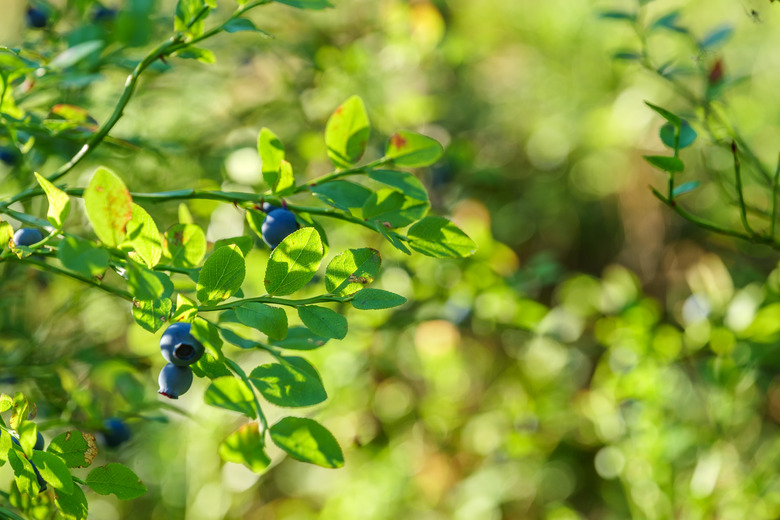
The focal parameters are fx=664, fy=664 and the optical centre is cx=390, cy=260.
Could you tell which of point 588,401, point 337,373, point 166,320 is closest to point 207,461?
point 337,373

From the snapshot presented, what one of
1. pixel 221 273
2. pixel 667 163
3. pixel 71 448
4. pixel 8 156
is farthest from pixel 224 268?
pixel 8 156

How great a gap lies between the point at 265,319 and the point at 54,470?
19 centimetres

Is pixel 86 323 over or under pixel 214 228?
under

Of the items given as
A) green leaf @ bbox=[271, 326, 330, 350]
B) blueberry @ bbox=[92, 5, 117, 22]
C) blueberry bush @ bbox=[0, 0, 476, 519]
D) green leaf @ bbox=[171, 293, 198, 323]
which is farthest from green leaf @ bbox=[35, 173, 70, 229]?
blueberry @ bbox=[92, 5, 117, 22]

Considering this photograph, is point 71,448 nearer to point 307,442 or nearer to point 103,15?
point 307,442

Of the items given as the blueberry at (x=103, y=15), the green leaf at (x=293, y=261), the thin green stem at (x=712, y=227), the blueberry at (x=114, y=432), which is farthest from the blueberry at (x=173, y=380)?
the blueberry at (x=103, y=15)

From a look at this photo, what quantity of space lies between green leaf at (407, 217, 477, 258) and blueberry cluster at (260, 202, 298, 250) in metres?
0.10

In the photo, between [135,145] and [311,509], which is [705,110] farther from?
[311,509]

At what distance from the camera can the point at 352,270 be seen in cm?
53

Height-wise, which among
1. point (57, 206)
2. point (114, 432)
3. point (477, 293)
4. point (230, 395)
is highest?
point (57, 206)

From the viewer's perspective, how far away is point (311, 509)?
75.5 inches

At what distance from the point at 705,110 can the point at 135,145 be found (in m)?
0.74

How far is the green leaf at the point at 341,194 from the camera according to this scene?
0.58 meters

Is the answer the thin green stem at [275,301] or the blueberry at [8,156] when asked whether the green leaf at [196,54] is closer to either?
the thin green stem at [275,301]
